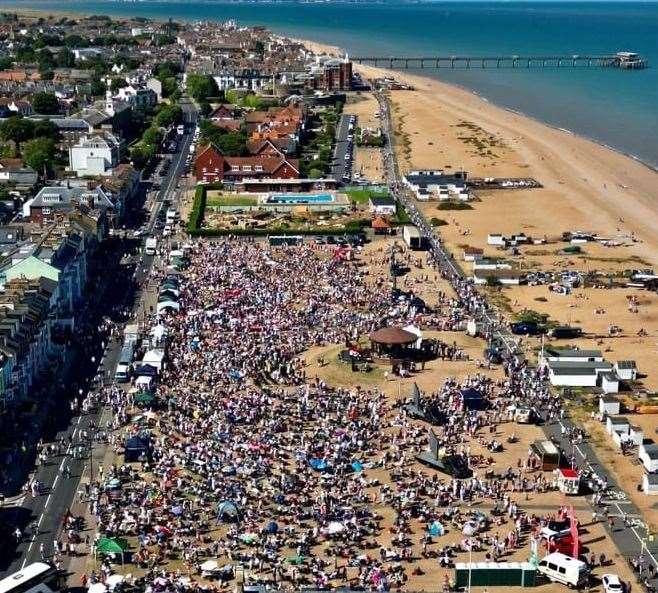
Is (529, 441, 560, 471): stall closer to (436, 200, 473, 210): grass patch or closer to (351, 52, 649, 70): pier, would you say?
(436, 200, 473, 210): grass patch

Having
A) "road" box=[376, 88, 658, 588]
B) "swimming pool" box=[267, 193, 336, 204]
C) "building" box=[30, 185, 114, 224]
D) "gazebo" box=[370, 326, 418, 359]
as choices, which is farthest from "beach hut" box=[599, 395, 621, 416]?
"swimming pool" box=[267, 193, 336, 204]

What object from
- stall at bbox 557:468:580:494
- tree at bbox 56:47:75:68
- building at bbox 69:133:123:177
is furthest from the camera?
tree at bbox 56:47:75:68

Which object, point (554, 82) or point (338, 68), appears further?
point (554, 82)

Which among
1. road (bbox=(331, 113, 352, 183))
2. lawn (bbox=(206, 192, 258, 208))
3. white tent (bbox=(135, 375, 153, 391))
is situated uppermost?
white tent (bbox=(135, 375, 153, 391))

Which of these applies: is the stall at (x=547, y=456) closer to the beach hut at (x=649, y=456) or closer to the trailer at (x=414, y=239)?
the beach hut at (x=649, y=456)

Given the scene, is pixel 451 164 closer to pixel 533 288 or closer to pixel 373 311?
pixel 533 288

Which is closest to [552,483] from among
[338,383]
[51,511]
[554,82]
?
[338,383]
